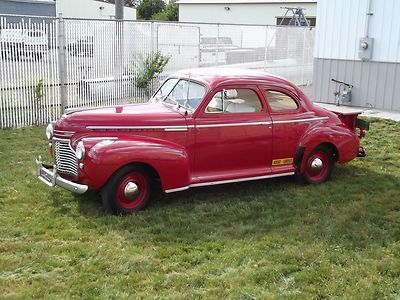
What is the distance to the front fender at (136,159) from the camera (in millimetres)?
5215

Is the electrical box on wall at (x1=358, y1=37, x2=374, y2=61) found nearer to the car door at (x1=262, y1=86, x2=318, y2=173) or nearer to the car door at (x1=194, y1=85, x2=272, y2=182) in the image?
the car door at (x1=262, y1=86, x2=318, y2=173)

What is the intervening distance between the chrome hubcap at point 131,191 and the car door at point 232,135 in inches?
29.7

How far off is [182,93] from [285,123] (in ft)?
A: 4.56

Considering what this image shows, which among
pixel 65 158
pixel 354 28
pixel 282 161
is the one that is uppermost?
pixel 354 28

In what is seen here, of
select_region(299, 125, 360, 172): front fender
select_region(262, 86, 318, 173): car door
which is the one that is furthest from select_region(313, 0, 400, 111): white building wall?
select_region(262, 86, 318, 173): car door

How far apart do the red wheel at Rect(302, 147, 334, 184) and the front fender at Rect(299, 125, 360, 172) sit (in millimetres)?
132

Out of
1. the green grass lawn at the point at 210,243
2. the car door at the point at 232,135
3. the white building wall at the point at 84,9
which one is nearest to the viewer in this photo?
the green grass lawn at the point at 210,243

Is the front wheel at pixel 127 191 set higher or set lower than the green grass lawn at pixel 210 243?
higher

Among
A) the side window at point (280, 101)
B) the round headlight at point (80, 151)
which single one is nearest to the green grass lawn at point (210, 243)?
the round headlight at point (80, 151)

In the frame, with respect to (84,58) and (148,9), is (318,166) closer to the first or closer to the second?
(84,58)

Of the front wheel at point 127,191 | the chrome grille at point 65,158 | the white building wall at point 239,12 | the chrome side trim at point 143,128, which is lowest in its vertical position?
the front wheel at point 127,191

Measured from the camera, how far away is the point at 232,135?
20.0 ft

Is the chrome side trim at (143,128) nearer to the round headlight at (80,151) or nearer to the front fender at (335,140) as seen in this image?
→ the round headlight at (80,151)

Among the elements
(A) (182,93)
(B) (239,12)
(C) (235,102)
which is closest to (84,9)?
(B) (239,12)
